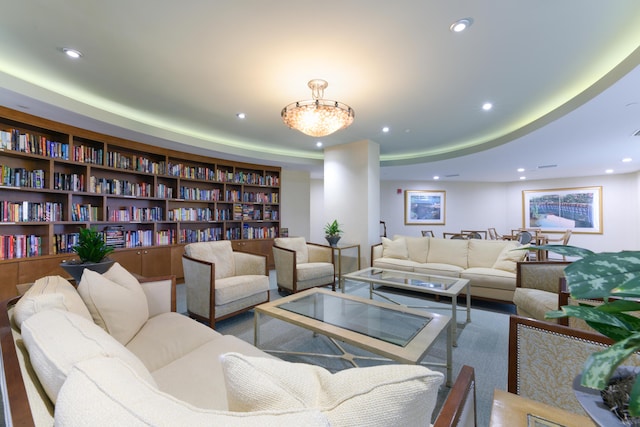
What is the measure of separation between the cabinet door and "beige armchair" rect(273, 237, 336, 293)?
6.25 ft

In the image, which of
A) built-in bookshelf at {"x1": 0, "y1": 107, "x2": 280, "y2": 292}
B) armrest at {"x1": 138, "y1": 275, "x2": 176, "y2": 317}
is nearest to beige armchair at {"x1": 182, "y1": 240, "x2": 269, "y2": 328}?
armrest at {"x1": 138, "y1": 275, "x2": 176, "y2": 317}

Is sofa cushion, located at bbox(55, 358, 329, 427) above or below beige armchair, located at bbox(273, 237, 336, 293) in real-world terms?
above

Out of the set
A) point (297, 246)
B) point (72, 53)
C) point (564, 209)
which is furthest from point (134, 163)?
point (564, 209)

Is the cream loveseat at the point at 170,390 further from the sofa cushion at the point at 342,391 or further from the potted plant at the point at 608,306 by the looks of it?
the potted plant at the point at 608,306

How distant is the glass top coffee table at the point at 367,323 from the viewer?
1.55m

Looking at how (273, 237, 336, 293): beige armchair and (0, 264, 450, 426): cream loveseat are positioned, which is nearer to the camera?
(0, 264, 450, 426): cream loveseat

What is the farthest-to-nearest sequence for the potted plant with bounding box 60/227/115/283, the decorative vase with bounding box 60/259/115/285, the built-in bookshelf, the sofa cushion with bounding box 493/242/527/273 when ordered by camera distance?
the sofa cushion with bounding box 493/242/527/273
the built-in bookshelf
the potted plant with bounding box 60/227/115/283
the decorative vase with bounding box 60/259/115/285

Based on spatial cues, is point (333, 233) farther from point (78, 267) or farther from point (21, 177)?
point (21, 177)

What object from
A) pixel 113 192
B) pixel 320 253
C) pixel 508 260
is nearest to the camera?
pixel 508 260

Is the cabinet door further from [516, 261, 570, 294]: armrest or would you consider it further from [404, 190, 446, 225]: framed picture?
[404, 190, 446, 225]: framed picture

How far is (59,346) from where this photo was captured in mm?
750

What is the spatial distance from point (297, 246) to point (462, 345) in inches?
101

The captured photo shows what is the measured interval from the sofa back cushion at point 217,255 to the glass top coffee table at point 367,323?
1214mm

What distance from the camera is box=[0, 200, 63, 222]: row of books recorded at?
2.91 metres
